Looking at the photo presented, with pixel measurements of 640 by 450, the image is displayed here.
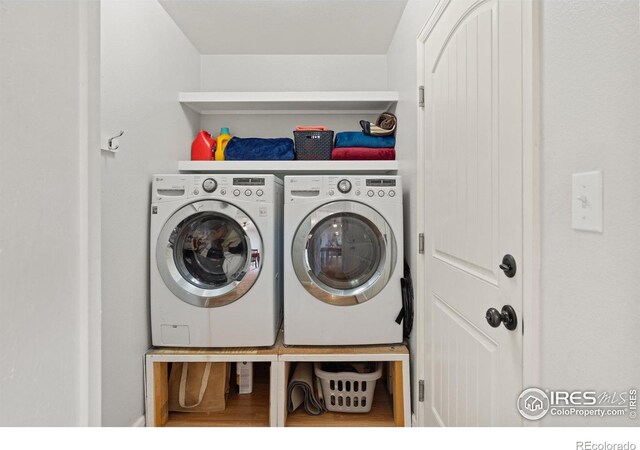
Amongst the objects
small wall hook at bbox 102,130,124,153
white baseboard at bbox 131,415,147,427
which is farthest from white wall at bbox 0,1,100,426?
white baseboard at bbox 131,415,147,427

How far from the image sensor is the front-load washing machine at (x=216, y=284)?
Result: 1.82 meters

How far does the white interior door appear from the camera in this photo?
0.89 meters

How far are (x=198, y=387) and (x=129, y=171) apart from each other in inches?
48.3

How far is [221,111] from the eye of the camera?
102 inches

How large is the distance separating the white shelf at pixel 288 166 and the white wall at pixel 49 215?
5.00ft

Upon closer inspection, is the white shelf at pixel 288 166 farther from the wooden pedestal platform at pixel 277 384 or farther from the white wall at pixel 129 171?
the wooden pedestal platform at pixel 277 384

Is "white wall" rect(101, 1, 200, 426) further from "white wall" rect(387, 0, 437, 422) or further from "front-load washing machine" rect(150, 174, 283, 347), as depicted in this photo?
"white wall" rect(387, 0, 437, 422)

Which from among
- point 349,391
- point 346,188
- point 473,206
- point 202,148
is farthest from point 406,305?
point 202,148

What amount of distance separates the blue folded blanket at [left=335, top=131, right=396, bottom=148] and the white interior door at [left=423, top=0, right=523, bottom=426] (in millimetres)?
643

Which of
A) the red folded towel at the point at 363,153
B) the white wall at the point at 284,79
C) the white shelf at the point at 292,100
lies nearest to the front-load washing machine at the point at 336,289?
the red folded towel at the point at 363,153

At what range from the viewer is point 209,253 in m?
1.90

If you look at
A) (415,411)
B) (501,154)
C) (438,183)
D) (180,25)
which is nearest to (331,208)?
(438,183)

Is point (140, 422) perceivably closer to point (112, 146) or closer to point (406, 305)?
point (112, 146)

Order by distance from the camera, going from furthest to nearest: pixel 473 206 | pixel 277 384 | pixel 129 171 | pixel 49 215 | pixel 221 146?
pixel 221 146
pixel 277 384
pixel 129 171
pixel 473 206
pixel 49 215
